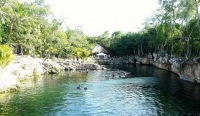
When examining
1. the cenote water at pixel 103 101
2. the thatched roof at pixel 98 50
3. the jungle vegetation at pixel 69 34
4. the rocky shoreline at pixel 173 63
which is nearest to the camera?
the cenote water at pixel 103 101

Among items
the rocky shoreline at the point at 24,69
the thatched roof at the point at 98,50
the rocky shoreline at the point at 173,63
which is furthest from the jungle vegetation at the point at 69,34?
the thatched roof at the point at 98,50

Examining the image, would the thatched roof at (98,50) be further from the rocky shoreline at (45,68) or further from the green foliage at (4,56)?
the green foliage at (4,56)

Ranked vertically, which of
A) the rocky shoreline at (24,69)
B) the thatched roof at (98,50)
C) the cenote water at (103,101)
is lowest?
the cenote water at (103,101)

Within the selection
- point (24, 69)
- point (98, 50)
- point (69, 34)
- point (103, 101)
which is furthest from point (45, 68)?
point (98, 50)

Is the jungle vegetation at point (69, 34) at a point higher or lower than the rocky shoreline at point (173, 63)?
higher

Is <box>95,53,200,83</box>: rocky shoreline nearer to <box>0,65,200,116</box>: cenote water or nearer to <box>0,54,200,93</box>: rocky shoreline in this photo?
<box>0,54,200,93</box>: rocky shoreline

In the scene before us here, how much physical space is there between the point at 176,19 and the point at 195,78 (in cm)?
2677

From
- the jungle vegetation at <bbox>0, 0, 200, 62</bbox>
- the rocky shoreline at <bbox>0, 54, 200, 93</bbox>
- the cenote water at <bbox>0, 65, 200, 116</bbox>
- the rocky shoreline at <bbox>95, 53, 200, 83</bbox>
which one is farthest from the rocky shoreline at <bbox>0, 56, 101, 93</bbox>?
the rocky shoreline at <bbox>95, 53, 200, 83</bbox>

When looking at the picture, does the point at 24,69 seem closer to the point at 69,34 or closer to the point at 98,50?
the point at 69,34

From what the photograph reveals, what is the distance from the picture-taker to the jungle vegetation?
56.1m

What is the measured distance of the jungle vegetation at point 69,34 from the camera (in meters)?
56.1

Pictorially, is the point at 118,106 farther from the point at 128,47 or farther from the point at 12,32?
the point at 128,47

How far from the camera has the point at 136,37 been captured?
116 meters

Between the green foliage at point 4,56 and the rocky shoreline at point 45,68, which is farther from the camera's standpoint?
the rocky shoreline at point 45,68
